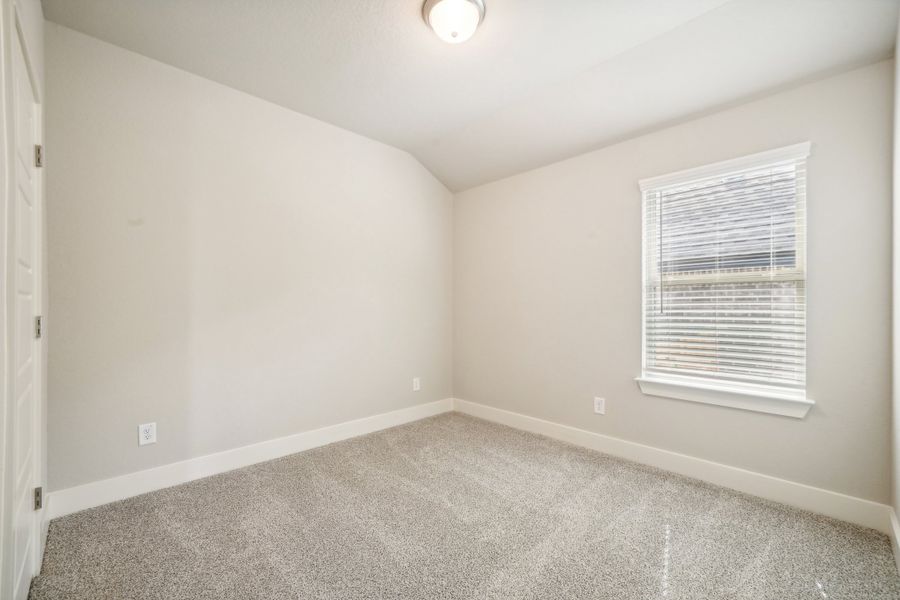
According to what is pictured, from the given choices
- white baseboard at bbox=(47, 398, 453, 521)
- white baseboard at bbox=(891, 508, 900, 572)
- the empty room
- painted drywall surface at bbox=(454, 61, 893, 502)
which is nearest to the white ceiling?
the empty room

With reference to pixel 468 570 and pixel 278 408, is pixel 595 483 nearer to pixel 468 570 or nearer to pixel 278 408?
pixel 468 570

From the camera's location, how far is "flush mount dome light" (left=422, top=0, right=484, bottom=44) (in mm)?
1846

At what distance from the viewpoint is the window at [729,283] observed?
213cm

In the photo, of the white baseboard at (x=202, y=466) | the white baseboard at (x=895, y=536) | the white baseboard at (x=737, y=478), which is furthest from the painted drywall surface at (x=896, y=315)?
the white baseboard at (x=202, y=466)

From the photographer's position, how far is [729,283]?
7.72 ft

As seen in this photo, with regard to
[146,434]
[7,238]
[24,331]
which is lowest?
[146,434]

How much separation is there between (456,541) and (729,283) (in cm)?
209

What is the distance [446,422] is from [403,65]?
110 inches

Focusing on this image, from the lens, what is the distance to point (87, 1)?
1.90m

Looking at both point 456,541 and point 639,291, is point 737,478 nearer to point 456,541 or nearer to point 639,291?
point 639,291

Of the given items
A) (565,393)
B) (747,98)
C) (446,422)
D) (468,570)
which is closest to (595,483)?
(565,393)

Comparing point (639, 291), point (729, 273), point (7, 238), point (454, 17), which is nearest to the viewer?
point (7, 238)

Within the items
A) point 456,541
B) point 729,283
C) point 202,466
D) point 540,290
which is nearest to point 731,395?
point 729,283

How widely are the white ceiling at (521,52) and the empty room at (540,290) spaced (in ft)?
0.06
